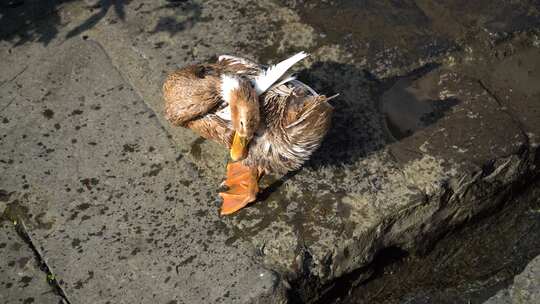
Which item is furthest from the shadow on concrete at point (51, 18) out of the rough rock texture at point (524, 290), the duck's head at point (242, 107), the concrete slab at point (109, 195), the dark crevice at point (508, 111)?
the rough rock texture at point (524, 290)

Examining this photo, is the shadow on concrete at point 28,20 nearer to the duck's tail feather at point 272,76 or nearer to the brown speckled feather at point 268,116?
the brown speckled feather at point 268,116

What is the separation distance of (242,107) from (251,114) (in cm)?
6

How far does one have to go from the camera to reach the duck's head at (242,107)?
332 centimetres

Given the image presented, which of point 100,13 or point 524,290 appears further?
point 100,13

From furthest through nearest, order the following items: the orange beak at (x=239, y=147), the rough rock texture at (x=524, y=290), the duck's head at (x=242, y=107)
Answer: the rough rock texture at (x=524, y=290) < the orange beak at (x=239, y=147) < the duck's head at (x=242, y=107)

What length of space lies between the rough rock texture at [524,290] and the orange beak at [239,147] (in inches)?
63.4

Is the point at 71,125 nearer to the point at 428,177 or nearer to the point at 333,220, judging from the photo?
the point at 333,220

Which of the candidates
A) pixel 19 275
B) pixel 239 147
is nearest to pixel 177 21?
pixel 239 147

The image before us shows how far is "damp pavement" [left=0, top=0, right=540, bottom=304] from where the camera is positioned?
361 centimetres

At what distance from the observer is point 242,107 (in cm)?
332

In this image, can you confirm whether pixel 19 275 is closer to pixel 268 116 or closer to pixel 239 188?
pixel 239 188

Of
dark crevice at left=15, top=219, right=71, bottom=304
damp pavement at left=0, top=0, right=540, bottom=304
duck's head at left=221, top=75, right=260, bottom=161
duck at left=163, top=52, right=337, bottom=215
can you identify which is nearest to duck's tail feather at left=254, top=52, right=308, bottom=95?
duck at left=163, top=52, right=337, bottom=215

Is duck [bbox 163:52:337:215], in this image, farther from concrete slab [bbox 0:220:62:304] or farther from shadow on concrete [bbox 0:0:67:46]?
shadow on concrete [bbox 0:0:67:46]

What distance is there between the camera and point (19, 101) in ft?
14.1
